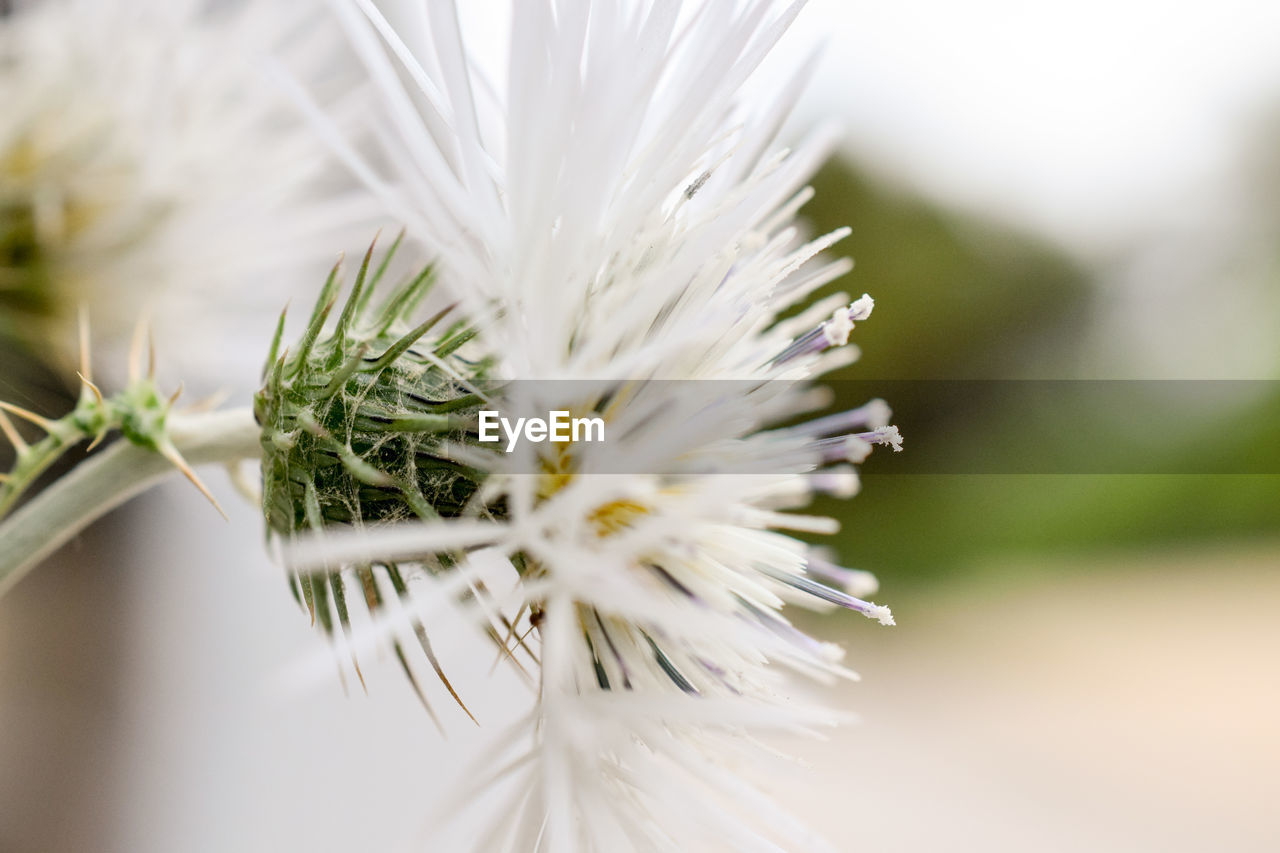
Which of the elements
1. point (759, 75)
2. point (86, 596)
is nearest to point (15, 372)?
point (86, 596)

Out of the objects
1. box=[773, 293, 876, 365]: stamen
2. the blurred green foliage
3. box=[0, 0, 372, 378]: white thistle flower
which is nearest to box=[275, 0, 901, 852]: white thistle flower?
box=[773, 293, 876, 365]: stamen

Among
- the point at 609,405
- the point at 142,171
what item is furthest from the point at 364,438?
the point at 142,171

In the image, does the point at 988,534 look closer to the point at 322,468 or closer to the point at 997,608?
the point at 997,608

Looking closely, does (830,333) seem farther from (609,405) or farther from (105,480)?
Result: (105,480)

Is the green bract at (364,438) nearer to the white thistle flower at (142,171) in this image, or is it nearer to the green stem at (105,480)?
the green stem at (105,480)

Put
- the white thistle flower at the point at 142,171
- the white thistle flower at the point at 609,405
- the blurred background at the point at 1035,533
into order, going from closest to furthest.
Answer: the white thistle flower at the point at 609,405 → the white thistle flower at the point at 142,171 → the blurred background at the point at 1035,533

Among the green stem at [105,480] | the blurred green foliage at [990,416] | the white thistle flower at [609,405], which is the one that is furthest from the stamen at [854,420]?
the blurred green foliage at [990,416]
